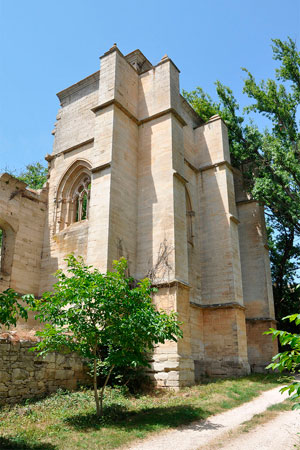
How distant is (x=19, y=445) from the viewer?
4766 mm

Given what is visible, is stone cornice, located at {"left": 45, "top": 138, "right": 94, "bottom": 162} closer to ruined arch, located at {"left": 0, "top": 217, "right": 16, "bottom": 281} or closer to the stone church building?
the stone church building

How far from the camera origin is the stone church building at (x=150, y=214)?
34.9ft

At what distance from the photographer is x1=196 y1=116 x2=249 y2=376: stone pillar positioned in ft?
39.9

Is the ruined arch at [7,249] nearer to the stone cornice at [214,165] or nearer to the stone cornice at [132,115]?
the stone cornice at [132,115]

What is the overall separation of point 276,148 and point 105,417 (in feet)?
38.8

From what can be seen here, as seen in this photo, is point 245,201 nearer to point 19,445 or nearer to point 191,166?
point 191,166

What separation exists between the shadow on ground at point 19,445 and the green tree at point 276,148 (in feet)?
36.6

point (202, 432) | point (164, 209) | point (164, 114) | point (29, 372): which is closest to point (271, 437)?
point (202, 432)

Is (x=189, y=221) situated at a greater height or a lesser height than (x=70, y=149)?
lesser

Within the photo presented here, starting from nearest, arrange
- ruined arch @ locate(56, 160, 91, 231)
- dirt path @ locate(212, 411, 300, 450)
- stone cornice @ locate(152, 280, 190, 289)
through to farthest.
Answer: dirt path @ locate(212, 411, 300, 450) < stone cornice @ locate(152, 280, 190, 289) < ruined arch @ locate(56, 160, 91, 231)

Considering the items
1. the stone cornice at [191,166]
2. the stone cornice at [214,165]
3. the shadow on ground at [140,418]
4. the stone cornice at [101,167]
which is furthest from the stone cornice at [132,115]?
the shadow on ground at [140,418]

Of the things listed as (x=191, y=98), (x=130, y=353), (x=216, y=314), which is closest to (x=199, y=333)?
(x=216, y=314)

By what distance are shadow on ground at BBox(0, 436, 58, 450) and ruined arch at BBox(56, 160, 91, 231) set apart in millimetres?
8958

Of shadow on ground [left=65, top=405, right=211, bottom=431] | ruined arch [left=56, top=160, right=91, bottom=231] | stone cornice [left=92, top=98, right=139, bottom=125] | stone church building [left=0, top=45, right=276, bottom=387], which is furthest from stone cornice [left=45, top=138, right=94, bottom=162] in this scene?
shadow on ground [left=65, top=405, right=211, bottom=431]
